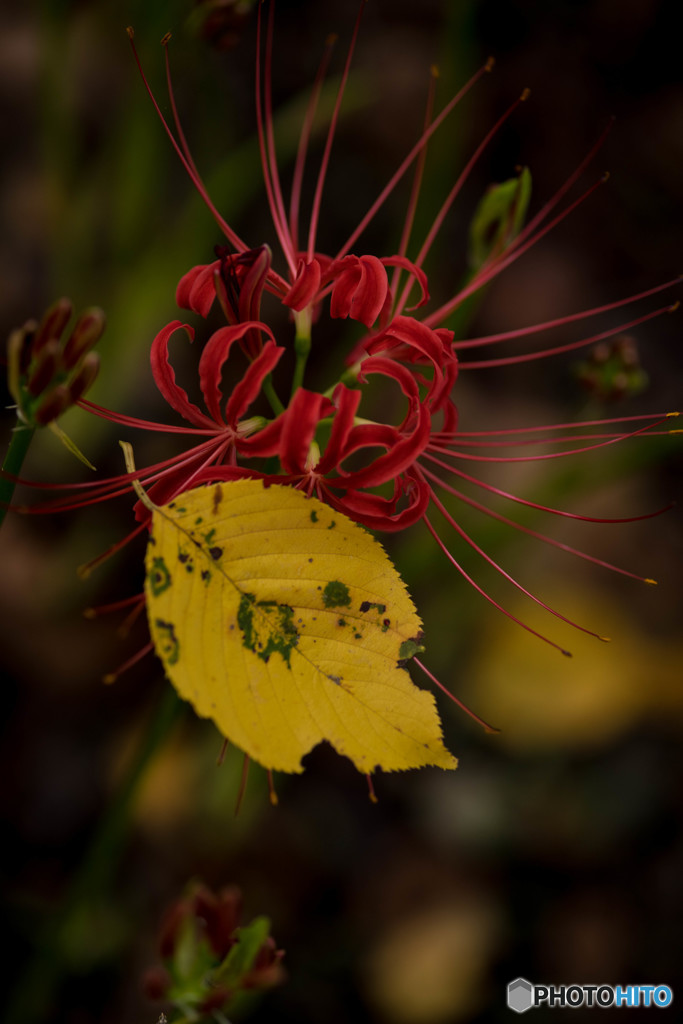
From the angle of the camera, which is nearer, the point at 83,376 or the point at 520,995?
the point at 83,376

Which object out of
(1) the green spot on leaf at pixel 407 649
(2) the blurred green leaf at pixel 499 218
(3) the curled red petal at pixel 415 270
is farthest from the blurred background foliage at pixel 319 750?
(1) the green spot on leaf at pixel 407 649

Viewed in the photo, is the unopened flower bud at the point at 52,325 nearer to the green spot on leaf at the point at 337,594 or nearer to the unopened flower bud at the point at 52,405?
the unopened flower bud at the point at 52,405

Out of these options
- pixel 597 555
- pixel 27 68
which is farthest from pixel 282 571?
pixel 27 68

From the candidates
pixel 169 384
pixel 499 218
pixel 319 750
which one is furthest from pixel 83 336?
pixel 319 750

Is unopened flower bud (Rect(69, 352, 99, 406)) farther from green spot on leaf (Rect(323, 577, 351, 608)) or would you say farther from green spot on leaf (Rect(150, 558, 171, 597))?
green spot on leaf (Rect(323, 577, 351, 608))

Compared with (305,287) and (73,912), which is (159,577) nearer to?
(305,287)

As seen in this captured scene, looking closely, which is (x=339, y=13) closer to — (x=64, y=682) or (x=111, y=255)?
(x=111, y=255)

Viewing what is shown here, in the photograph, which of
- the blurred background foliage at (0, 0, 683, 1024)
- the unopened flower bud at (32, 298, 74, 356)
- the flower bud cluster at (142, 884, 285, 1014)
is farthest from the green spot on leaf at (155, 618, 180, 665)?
the blurred background foliage at (0, 0, 683, 1024)
